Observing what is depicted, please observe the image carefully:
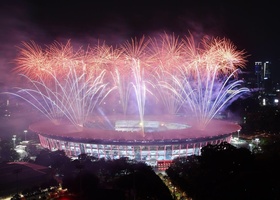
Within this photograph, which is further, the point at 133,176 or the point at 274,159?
the point at 274,159

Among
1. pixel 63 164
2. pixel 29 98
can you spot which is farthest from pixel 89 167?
pixel 29 98

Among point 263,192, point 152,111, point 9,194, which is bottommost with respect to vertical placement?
point 9,194

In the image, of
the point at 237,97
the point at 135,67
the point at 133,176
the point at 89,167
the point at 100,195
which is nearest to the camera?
the point at 100,195

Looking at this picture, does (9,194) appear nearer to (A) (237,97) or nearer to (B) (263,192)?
(B) (263,192)

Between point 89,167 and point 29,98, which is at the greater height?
point 29,98

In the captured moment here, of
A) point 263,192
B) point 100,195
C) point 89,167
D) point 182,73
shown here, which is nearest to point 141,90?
point 182,73

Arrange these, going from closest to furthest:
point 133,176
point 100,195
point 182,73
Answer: point 100,195 → point 133,176 → point 182,73

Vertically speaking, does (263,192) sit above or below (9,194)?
above

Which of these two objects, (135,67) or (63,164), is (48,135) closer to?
(63,164)

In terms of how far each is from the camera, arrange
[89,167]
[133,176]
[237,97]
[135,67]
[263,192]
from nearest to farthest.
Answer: [263,192] < [133,176] < [89,167] < [135,67] < [237,97]
